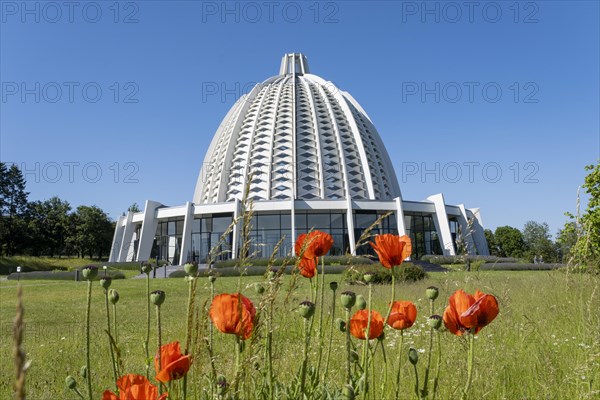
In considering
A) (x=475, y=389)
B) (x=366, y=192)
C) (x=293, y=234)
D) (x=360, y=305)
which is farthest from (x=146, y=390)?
(x=366, y=192)

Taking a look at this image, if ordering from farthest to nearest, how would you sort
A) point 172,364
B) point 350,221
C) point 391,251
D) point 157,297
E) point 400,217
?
point 400,217, point 350,221, point 391,251, point 157,297, point 172,364

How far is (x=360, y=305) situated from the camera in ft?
5.58

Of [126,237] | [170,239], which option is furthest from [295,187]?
[126,237]

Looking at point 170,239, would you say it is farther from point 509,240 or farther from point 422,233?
point 509,240

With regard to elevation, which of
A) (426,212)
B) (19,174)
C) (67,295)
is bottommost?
(67,295)

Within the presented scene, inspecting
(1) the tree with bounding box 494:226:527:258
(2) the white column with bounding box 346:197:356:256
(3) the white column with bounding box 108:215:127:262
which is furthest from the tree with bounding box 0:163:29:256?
(1) the tree with bounding box 494:226:527:258

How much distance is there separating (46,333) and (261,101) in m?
54.5

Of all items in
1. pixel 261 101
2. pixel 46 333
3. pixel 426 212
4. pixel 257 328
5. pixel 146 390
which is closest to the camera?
pixel 146 390

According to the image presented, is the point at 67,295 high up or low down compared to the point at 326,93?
down

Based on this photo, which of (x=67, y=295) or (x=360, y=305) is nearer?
(x=360, y=305)

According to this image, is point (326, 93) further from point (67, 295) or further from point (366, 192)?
point (67, 295)

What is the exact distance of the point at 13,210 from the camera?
60.3 m

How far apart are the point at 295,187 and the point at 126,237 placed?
60.2 ft

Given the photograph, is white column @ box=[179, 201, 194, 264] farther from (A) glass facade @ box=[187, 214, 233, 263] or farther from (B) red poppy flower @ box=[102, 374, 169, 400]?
(B) red poppy flower @ box=[102, 374, 169, 400]
